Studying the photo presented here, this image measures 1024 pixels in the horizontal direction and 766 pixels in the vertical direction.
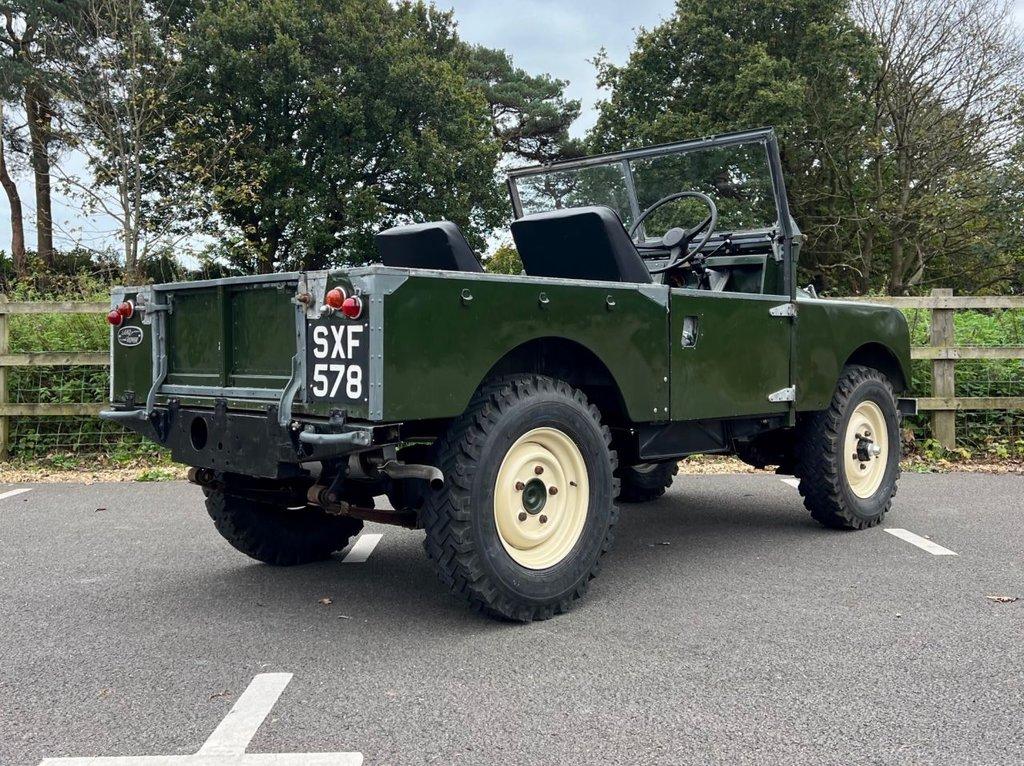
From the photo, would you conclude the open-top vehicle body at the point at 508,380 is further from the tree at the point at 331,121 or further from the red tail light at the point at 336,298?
the tree at the point at 331,121

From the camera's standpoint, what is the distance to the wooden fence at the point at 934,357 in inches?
306

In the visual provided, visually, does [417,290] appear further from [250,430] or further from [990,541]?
[990,541]

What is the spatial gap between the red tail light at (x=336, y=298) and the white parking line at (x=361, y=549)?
1943mm

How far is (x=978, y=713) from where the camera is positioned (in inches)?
100.0

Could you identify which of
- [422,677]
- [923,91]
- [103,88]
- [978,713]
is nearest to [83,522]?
[422,677]

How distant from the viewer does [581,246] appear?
4098 millimetres

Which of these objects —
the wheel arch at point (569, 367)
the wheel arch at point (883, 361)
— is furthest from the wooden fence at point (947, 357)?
the wheel arch at point (569, 367)

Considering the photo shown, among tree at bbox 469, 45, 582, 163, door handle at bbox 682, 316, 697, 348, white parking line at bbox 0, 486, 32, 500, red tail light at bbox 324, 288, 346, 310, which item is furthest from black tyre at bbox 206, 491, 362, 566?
tree at bbox 469, 45, 582, 163

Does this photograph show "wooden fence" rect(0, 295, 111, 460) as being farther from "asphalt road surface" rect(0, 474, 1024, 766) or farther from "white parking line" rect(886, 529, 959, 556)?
"white parking line" rect(886, 529, 959, 556)

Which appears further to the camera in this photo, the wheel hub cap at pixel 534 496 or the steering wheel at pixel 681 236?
the steering wheel at pixel 681 236

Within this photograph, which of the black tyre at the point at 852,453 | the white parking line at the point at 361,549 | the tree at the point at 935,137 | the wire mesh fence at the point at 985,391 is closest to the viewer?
the white parking line at the point at 361,549

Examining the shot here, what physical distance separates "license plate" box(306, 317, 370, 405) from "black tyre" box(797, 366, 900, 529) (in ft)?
9.94

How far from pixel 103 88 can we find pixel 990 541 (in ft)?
47.2

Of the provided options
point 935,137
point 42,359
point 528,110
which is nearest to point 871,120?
point 935,137
